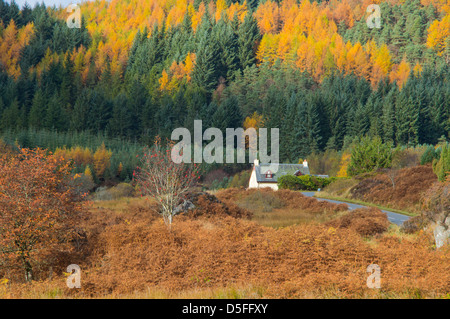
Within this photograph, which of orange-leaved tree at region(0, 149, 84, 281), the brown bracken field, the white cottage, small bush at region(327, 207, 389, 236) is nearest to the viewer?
the brown bracken field

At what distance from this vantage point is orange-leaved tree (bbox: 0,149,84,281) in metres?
12.6

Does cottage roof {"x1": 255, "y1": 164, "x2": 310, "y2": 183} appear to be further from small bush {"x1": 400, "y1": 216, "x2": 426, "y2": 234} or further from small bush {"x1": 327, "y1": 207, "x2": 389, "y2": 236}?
small bush {"x1": 400, "y1": 216, "x2": 426, "y2": 234}

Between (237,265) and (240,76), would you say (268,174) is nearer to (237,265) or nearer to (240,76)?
(237,265)

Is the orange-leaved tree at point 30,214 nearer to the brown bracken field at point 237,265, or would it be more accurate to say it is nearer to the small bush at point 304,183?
the brown bracken field at point 237,265

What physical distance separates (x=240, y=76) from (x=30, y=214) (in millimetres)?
115209

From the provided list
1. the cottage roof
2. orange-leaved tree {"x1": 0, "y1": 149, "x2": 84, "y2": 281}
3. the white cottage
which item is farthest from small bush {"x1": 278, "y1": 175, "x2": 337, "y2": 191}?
orange-leaved tree {"x1": 0, "y1": 149, "x2": 84, "y2": 281}

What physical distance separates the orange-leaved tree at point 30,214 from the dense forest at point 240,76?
53432mm

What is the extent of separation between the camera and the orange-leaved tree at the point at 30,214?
41.3 feet

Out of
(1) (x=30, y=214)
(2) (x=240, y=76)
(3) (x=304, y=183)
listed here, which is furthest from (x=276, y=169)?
(2) (x=240, y=76)

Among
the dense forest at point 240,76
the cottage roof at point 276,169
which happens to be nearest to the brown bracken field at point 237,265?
the cottage roof at point 276,169

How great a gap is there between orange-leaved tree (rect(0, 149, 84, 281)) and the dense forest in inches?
2104

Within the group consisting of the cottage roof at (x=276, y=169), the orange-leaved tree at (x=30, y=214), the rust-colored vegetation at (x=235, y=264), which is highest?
the orange-leaved tree at (x=30, y=214)

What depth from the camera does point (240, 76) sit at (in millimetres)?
125250

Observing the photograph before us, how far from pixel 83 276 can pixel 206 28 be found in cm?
14012
